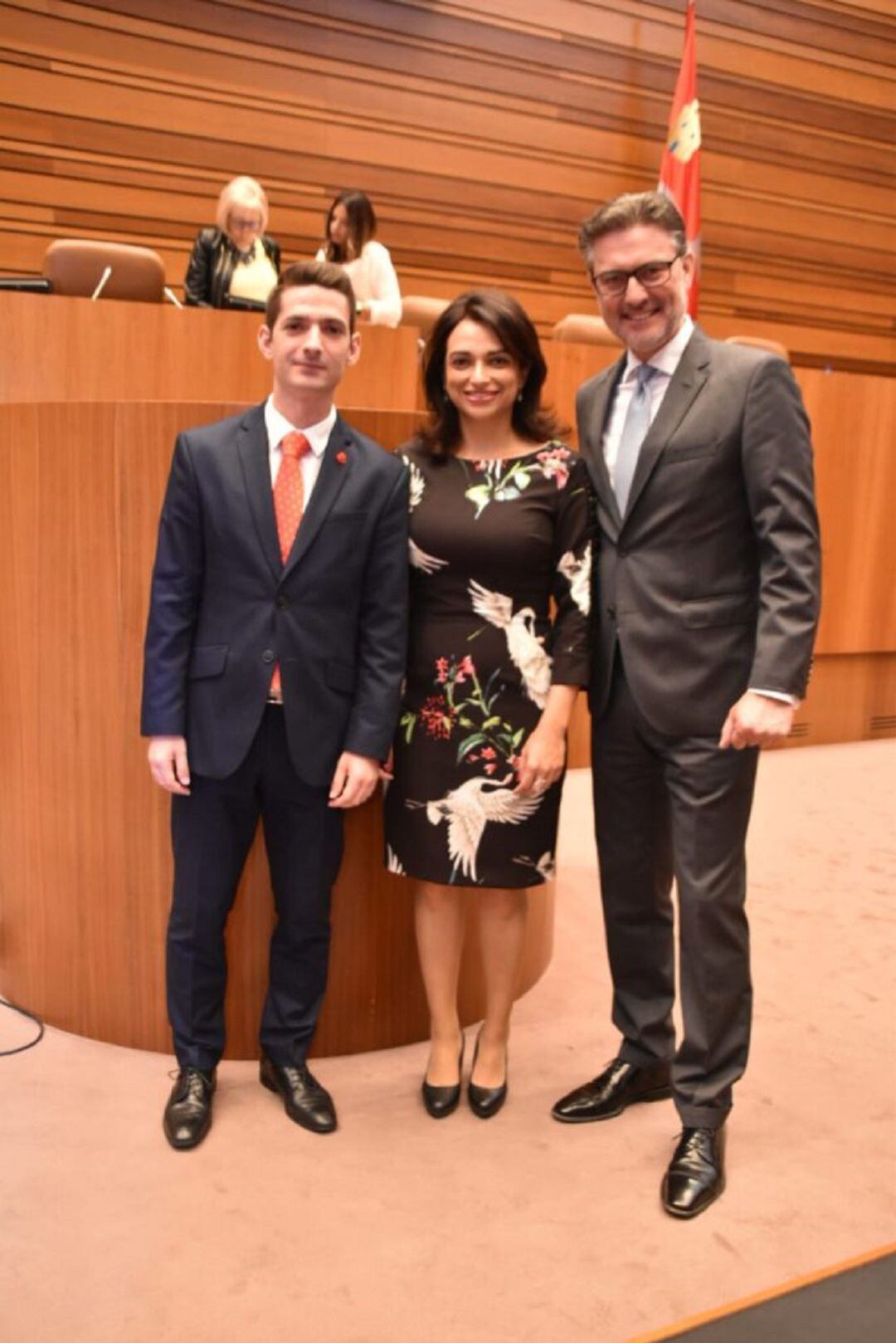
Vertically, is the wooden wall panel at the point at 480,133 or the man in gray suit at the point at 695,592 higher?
the wooden wall panel at the point at 480,133

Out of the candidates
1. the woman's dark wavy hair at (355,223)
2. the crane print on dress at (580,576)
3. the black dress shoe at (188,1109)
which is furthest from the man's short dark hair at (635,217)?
the woman's dark wavy hair at (355,223)

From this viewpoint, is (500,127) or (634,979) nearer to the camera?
(634,979)

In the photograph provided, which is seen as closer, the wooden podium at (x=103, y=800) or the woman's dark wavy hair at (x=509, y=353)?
the woman's dark wavy hair at (x=509, y=353)

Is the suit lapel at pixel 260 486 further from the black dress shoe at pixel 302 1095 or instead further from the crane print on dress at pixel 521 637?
the black dress shoe at pixel 302 1095

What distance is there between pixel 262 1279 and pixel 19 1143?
18.5 inches

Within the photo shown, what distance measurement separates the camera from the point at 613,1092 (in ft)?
5.90

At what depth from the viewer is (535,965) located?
2246mm

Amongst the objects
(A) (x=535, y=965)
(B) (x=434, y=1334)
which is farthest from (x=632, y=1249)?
(A) (x=535, y=965)

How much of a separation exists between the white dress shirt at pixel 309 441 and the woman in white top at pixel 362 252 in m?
2.37

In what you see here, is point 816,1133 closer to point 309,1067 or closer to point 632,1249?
point 632,1249

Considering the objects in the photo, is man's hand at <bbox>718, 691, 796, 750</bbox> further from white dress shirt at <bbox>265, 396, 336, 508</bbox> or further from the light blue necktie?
white dress shirt at <bbox>265, 396, 336, 508</bbox>

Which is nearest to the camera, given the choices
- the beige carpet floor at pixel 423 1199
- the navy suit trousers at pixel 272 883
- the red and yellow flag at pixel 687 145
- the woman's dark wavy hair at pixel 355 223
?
the beige carpet floor at pixel 423 1199

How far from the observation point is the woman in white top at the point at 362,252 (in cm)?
392

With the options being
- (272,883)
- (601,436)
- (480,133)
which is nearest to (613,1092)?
(272,883)
